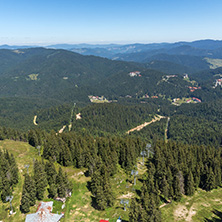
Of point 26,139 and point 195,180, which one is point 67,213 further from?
point 26,139

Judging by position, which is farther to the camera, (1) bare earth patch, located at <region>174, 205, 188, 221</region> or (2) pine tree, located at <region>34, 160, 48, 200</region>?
(2) pine tree, located at <region>34, 160, 48, 200</region>

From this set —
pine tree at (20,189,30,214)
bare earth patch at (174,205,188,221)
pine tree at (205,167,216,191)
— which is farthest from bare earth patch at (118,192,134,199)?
pine tree at (205,167,216,191)

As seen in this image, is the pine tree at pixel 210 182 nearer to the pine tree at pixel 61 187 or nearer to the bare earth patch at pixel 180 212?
the bare earth patch at pixel 180 212

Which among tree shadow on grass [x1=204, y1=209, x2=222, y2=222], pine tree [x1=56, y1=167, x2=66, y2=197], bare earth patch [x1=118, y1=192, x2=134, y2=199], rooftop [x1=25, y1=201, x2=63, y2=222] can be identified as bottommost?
tree shadow on grass [x1=204, y1=209, x2=222, y2=222]

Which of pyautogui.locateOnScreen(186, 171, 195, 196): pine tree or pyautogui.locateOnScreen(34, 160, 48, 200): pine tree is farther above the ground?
pyautogui.locateOnScreen(34, 160, 48, 200): pine tree

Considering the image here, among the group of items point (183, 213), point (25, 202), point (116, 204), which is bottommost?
point (183, 213)

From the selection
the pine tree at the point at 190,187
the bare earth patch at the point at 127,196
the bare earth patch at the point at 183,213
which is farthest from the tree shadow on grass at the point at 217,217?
the bare earth patch at the point at 127,196

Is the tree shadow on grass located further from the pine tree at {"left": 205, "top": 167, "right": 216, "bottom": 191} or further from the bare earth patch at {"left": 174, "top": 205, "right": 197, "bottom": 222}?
the pine tree at {"left": 205, "top": 167, "right": 216, "bottom": 191}

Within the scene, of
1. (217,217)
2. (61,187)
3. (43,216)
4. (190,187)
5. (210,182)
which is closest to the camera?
(43,216)

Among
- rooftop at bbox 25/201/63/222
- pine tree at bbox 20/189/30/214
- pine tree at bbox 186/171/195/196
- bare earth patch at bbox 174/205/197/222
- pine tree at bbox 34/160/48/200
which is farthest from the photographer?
pine tree at bbox 186/171/195/196

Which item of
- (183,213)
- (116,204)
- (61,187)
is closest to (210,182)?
(183,213)

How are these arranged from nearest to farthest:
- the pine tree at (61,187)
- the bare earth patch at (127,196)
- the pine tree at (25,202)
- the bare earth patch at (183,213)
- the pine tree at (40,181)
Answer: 1. the pine tree at (25,202)
2. the bare earth patch at (183,213)
3. the pine tree at (40,181)
4. the pine tree at (61,187)
5. the bare earth patch at (127,196)

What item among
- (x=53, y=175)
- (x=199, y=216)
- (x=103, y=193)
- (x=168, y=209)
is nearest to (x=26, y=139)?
→ (x=53, y=175)

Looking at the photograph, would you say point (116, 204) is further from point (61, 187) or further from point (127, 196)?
point (61, 187)
